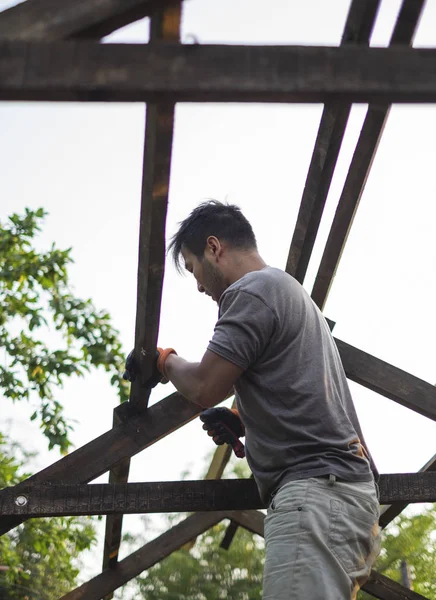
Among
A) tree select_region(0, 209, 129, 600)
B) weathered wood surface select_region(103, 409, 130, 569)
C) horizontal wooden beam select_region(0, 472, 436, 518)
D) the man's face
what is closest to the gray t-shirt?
the man's face

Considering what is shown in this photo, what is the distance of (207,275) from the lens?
2410 millimetres

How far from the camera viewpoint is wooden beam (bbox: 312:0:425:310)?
2.71m

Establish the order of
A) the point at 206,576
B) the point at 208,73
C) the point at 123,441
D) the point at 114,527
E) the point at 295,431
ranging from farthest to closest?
the point at 206,576 < the point at 114,527 < the point at 123,441 < the point at 295,431 < the point at 208,73

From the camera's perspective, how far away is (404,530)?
8273 millimetres

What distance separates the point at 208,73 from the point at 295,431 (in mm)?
923

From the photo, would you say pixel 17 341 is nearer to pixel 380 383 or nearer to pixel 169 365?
pixel 380 383

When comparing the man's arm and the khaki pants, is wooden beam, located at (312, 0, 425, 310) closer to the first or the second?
the man's arm

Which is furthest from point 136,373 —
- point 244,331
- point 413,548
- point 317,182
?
point 413,548

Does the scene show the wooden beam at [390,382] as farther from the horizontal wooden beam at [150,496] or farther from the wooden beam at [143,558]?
the wooden beam at [143,558]

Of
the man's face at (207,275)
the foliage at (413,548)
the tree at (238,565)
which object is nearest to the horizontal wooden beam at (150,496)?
the man's face at (207,275)

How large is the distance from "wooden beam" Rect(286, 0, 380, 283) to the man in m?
0.82

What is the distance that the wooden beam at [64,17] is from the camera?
1.57 meters

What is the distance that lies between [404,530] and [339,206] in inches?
244

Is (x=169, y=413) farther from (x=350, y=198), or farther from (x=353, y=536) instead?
(x=353, y=536)
